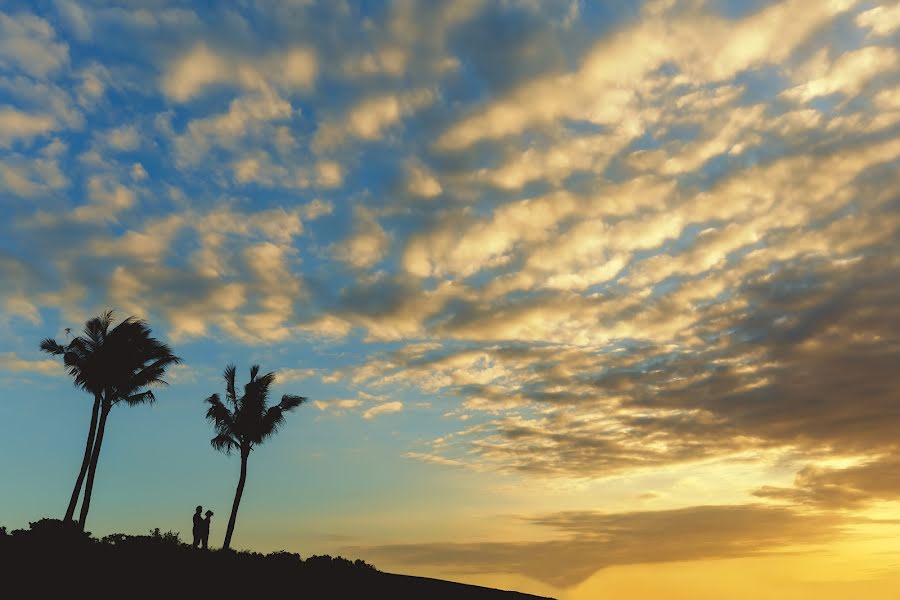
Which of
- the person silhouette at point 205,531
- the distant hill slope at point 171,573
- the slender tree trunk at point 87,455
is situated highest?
the slender tree trunk at point 87,455

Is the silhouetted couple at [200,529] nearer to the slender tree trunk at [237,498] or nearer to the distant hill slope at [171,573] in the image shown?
the distant hill slope at [171,573]

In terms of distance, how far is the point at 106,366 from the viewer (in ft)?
133

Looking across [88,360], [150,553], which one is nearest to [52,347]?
[88,360]

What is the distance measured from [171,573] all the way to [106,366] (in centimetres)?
1866

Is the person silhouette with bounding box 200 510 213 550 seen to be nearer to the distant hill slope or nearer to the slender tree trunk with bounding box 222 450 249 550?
the distant hill slope

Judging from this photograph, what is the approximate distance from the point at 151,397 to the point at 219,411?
417cm

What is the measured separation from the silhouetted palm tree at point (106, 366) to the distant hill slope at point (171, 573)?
23.1ft

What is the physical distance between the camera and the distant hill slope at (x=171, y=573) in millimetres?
23328

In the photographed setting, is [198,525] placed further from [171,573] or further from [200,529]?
[171,573]

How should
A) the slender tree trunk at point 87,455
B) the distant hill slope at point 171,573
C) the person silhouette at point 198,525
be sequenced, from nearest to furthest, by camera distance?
the distant hill slope at point 171,573, the person silhouette at point 198,525, the slender tree trunk at point 87,455

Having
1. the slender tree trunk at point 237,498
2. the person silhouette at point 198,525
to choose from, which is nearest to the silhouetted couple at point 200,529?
the person silhouette at point 198,525

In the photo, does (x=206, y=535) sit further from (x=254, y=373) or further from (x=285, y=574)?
(x=254, y=373)

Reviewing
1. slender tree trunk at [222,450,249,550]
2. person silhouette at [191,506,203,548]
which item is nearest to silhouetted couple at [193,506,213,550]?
person silhouette at [191,506,203,548]

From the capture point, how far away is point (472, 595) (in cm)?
3055
